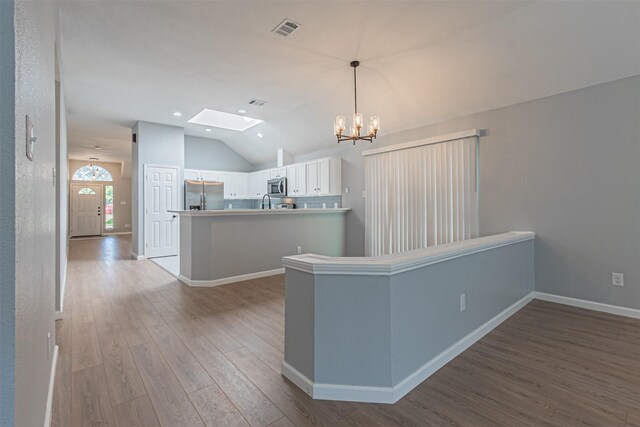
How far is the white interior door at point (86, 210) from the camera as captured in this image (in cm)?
1133

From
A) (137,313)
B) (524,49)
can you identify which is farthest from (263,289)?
(524,49)

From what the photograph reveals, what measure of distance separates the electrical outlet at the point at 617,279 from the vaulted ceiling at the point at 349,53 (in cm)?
200

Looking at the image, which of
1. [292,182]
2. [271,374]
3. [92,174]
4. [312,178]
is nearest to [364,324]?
[271,374]

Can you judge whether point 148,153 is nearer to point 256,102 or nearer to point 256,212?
point 256,102

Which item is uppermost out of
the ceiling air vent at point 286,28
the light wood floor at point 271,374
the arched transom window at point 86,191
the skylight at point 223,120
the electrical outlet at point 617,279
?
the skylight at point 223,120

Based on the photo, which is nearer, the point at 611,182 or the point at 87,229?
the point at 611,182

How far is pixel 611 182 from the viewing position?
3.23 metres

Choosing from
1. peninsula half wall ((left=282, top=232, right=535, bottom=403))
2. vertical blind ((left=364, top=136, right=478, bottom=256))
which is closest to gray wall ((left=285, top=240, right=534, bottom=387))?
peninsula half wall ((left=282, top=232, right=535, bottom=403))

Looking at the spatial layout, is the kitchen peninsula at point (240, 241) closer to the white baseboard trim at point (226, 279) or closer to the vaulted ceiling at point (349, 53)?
the white baseboard trim at point (226, 279)

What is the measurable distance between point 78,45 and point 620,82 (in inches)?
226

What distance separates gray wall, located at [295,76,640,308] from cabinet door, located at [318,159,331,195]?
9.04 feet

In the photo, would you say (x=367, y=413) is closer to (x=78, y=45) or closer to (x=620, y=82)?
(x=620, y=82)

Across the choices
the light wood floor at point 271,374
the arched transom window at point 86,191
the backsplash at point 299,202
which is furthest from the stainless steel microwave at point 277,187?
the arched transom window at point 86,191

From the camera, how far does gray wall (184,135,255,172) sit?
→ 779cm
